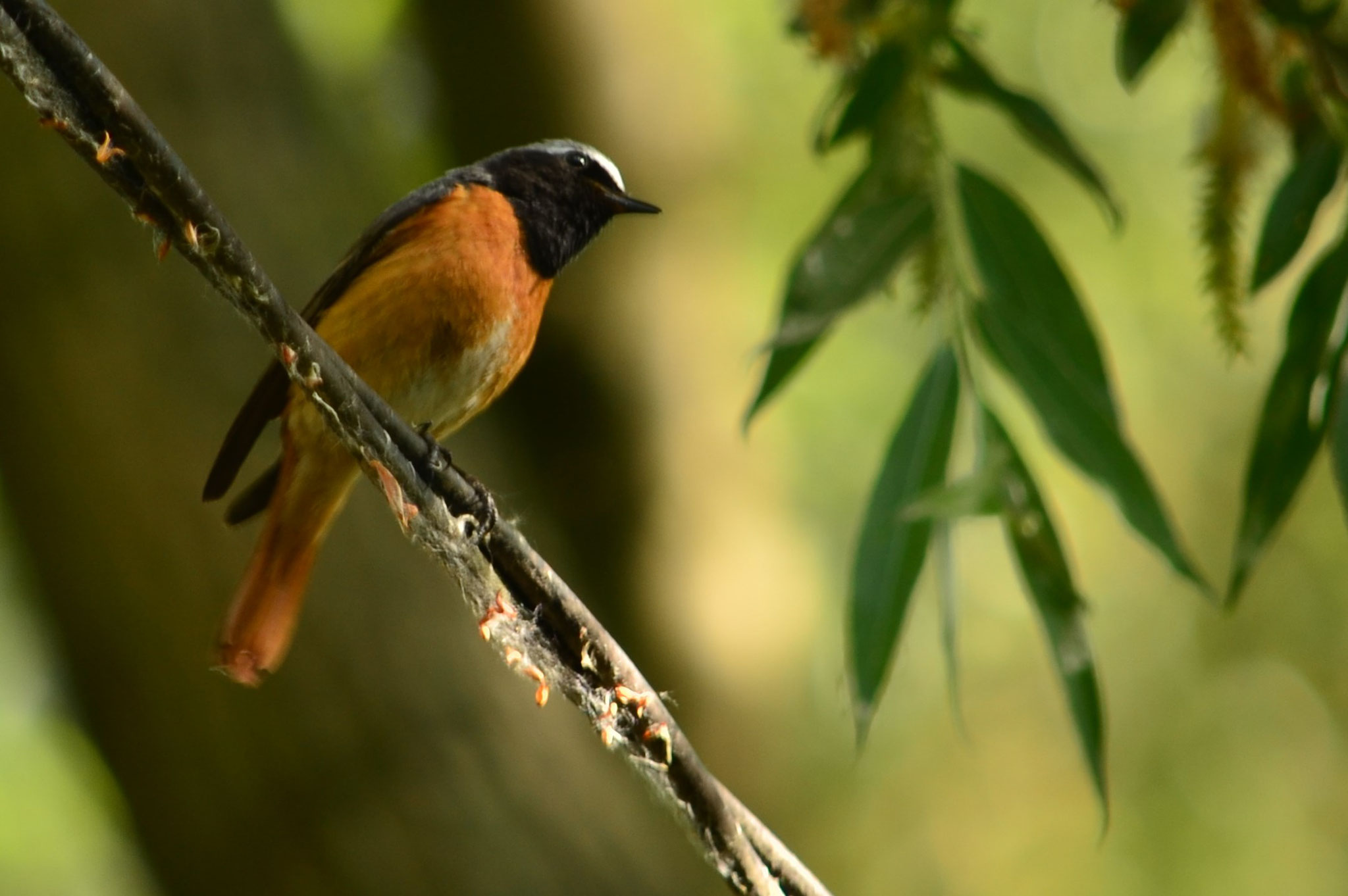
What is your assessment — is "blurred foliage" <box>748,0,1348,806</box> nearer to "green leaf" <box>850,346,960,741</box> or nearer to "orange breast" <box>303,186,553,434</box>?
"green leaf" <box>850,346,960,741</box>

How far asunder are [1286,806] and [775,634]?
14.0 feet

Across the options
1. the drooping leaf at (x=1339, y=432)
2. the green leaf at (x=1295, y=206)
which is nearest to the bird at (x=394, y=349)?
the green leaf at (x=1295, y=206)

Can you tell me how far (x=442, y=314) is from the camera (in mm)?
2682

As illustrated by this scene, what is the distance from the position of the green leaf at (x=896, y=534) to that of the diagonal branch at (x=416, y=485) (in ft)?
1.64

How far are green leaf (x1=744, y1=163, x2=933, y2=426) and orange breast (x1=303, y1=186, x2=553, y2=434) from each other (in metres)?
0.72

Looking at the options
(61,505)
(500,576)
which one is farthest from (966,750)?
(500,576)

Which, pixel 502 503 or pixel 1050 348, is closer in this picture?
pixel 1050 348

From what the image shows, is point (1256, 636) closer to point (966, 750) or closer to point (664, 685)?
point (966, 750)

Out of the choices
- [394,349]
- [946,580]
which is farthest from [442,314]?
[946,580]

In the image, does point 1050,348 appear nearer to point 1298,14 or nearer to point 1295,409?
point 1295,409

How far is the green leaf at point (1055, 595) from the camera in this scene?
6.61 feet

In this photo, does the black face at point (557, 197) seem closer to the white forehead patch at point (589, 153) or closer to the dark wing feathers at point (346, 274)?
the white forehead patch at point (589, 153)

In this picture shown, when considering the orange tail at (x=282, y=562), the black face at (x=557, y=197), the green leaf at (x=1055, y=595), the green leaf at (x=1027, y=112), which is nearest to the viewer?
the green leaf at (x=1055, y=595)

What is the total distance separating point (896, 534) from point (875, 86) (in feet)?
2.78
